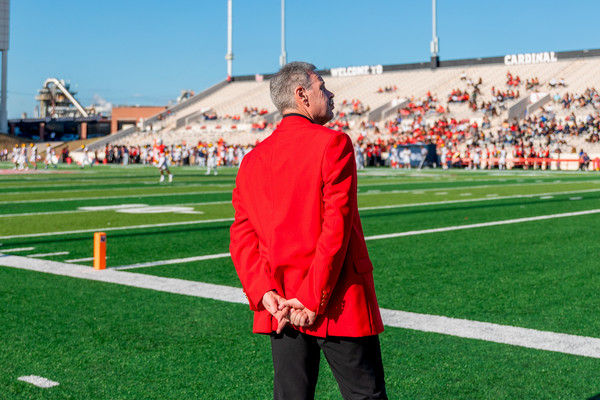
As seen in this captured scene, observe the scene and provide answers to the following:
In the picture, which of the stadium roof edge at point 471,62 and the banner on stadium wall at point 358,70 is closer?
the stadium roof edge at point 471,62

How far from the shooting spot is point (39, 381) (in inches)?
177

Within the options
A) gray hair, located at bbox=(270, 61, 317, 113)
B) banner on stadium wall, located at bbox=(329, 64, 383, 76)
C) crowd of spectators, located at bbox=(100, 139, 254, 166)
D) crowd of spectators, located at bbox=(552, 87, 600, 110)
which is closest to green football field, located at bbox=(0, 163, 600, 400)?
gray hair, located at bbox=(270, 61, 317, 113)

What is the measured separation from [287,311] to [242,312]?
3.71 metres

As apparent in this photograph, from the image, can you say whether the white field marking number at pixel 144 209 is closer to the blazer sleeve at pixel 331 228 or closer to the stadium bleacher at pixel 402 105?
the blazer sleeve at pixel 331 228

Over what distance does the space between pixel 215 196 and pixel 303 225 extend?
1777 cm

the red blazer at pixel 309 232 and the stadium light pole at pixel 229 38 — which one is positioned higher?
the stadium light pole at pixel 229 38

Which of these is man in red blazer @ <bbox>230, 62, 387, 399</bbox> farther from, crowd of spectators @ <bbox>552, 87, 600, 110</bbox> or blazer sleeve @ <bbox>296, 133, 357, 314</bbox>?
crowd of spectators @ <bbox>552, 87, 600, 110</bbox>

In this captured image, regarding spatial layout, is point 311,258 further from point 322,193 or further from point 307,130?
point 307,130

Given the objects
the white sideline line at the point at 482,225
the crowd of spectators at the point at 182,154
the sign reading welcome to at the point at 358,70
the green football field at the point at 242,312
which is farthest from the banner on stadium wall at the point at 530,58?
the green football field at the point at 242,312

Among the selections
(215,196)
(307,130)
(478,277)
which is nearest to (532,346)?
(478,277)

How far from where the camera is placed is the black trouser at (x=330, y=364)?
2.68 m

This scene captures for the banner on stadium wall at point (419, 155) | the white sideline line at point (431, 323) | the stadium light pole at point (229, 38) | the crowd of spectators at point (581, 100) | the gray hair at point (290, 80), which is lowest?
the white sideline line at point (431, 323)

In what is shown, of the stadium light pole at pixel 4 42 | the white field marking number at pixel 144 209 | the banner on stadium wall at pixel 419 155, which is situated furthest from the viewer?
the stadium light pole at pixel 4 42

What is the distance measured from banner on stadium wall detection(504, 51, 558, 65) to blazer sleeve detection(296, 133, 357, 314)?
57894 millimetres
